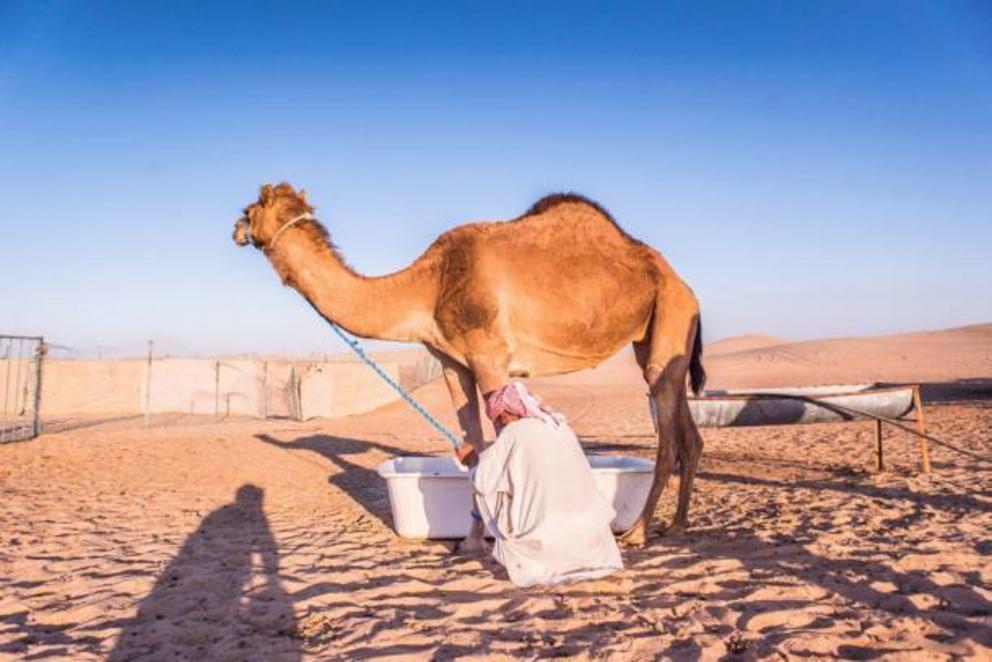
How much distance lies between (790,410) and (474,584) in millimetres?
6946

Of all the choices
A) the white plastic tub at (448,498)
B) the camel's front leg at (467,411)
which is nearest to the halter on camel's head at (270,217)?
the camel's front leg at (467,411)

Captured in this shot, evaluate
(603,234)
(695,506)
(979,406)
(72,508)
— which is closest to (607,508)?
(603,234)

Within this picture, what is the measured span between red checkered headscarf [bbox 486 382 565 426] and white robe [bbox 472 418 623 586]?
Result: 61mm

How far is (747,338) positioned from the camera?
375 ft

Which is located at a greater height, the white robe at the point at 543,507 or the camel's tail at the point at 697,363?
the camel's tail at the point at 697,363

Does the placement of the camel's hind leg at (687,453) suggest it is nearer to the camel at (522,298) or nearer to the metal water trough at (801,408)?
the camel at (522,298)

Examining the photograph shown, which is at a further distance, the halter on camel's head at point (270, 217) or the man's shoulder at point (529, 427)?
the halter on camel's head at point (270, 217)

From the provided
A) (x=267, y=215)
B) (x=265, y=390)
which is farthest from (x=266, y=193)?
(x=265, y=390)

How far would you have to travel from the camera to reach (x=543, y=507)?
4.92 meters

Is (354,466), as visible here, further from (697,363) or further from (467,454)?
(467,454)

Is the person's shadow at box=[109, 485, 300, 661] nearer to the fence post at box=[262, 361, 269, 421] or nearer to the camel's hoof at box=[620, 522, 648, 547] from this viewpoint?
the camel's hoof at box=[620, 522, 648, 547]

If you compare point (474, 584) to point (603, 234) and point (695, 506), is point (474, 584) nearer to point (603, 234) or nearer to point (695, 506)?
point (603, 234)

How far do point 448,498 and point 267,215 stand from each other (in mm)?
2992

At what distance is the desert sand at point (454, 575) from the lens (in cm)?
373
